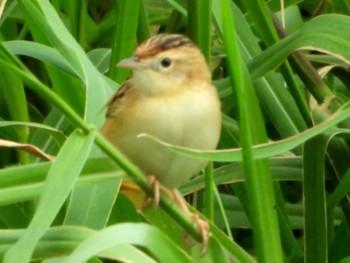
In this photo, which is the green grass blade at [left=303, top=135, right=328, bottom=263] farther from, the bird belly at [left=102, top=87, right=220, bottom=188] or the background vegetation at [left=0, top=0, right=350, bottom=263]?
the bird belly at [left=102, top=87, right=220, bottom=188]

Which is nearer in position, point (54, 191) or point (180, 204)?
point (54, 191)

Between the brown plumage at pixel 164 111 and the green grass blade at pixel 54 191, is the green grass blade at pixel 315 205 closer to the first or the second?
the brown plumage at pixel 164 111

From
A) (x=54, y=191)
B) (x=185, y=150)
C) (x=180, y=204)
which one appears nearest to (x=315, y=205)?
(x=180, y=204)

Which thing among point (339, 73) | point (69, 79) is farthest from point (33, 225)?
point (339, 73)

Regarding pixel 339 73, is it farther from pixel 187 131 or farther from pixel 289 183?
pixel 187 131

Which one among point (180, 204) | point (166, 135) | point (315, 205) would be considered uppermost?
point (166, 135)

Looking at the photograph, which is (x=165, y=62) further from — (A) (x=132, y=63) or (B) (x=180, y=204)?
(B) (x=180, y=204)
